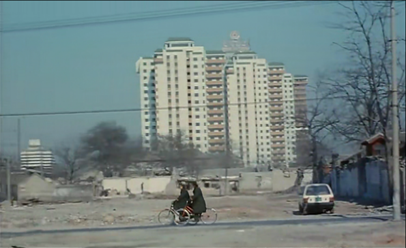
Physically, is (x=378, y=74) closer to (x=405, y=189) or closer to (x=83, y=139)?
(x=405, y=189)

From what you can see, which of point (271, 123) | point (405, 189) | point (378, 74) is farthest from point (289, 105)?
point (405, 189)

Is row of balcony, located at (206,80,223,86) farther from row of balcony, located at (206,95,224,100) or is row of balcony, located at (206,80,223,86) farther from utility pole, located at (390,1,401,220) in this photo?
utility pole, located at (390,1,401,220)

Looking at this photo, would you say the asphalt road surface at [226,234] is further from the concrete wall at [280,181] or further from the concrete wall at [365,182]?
the concrete wall at [365,182]

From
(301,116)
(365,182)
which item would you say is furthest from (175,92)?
(365,182)

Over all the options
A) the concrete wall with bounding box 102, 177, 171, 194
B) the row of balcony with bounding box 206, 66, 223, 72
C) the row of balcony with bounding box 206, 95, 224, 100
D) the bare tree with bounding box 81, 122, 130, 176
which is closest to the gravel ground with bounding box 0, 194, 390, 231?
the concrete wall with bounding box 102, 177, 171, 194

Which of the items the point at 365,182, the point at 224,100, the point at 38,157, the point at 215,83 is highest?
the point at 215,83

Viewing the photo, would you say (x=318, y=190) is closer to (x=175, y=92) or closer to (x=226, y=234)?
(x=226, y=234)

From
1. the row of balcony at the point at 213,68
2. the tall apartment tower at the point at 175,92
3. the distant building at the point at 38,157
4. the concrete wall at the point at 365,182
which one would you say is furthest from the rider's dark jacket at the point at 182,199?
the distant building at the point at 38,157
